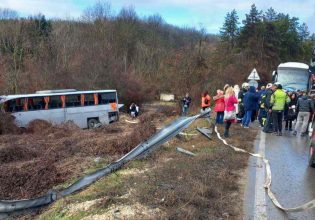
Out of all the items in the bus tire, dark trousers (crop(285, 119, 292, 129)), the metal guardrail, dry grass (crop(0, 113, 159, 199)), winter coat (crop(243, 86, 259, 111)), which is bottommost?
the bus tire

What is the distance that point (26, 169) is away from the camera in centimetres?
1007

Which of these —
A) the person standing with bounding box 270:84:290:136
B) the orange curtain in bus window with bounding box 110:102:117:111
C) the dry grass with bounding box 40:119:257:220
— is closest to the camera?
the dry grass with bounding box 40:119:257:220

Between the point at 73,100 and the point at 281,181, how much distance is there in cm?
2401

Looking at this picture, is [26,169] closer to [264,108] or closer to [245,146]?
[245,146]

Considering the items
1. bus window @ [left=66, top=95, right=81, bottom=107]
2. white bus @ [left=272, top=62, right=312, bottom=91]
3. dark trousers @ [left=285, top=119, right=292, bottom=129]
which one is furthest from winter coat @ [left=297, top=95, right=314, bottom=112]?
white bus @ [left=272, top=62, right=312, bottom=91]

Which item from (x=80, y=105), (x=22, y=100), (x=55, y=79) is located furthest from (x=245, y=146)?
(x=55, y=79)

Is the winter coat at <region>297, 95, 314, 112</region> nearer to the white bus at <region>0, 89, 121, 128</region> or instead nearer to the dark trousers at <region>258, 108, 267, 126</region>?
the dark trousers at <region>258, 108, 267, 126</region>

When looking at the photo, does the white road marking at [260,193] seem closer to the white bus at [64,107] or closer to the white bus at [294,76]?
the white bus at [64,107]

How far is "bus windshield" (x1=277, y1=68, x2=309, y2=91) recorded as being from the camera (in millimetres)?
34188

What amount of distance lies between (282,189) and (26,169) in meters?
5.33

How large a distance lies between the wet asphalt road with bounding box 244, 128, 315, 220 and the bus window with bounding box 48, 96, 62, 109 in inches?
742

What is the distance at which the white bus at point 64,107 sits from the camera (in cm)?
2786

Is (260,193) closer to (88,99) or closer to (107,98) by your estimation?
(88,99)

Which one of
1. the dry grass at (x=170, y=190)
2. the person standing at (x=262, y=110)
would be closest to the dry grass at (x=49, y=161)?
the dry grass at (x=170, y=190)
